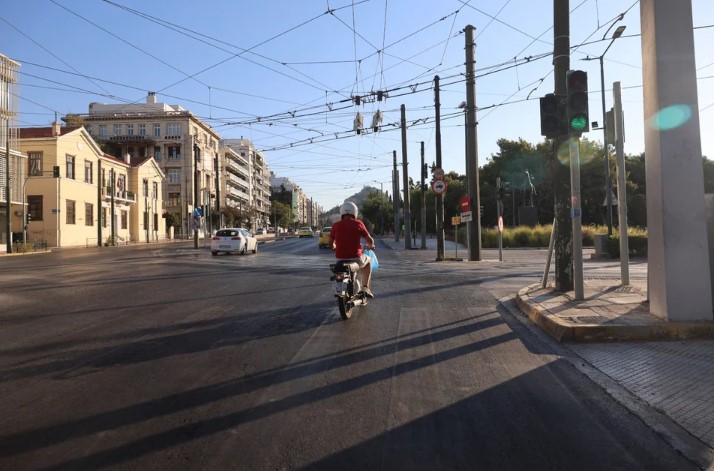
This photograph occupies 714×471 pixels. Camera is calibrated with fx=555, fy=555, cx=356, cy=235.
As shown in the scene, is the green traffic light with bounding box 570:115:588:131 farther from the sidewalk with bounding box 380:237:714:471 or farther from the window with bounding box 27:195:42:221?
the window with bounding box 27:195:42:221

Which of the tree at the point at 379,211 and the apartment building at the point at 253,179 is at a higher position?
the apartment building at the point at 253,179

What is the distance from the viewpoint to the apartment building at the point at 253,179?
100m

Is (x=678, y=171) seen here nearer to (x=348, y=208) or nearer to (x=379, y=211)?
(x=348, y=208)

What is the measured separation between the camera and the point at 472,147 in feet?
71.4

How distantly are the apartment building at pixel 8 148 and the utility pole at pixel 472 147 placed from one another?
2836cm

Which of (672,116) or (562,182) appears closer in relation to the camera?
(672,116)

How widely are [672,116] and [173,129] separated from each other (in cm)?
8017

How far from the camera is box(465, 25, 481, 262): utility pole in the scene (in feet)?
68.4

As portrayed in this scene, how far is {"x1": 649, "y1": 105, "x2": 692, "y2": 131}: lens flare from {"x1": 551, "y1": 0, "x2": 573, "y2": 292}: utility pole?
3155 millimetres

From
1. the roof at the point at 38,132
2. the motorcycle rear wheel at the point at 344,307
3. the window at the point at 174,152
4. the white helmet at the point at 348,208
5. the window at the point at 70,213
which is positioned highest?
the window at the point at 174,152

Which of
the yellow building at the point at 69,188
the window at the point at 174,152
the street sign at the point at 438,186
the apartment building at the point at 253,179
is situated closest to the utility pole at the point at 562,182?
the street sign at the point at 438,186

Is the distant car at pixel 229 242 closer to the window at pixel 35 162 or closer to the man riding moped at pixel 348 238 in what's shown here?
the man riding moped at pixel 348 238

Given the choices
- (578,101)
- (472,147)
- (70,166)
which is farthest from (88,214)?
(578,101)

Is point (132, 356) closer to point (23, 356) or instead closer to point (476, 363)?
point (23, 356)
